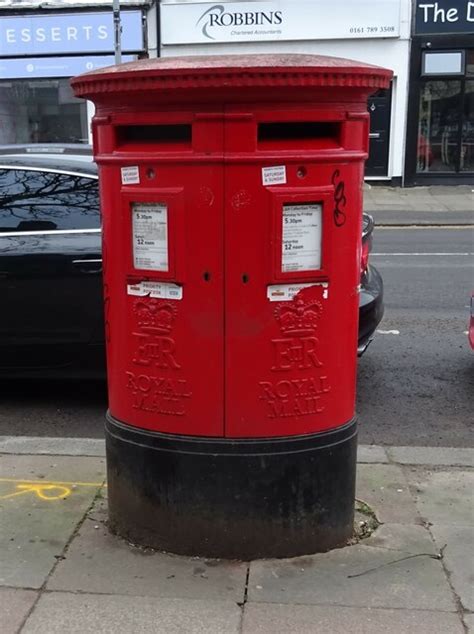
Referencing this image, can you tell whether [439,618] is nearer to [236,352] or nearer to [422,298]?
[236,352]

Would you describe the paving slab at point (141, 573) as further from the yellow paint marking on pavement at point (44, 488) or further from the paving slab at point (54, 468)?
the paving slab at point (54, 468)

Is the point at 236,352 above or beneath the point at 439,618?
above

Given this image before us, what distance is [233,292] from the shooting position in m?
2.76

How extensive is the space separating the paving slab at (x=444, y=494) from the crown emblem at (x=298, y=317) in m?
1.17

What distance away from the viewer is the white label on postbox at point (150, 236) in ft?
9.07

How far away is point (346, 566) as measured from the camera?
2.94m

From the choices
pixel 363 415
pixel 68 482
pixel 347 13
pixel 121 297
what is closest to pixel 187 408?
pixel 121 297

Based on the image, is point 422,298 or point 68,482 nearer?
point 68,482

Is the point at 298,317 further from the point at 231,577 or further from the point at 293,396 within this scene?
the point at 231,577

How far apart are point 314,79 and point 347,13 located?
1697 centimetres

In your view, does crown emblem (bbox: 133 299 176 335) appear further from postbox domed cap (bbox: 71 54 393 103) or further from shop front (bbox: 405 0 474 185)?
shop front (bbox: 405 0 474 185)

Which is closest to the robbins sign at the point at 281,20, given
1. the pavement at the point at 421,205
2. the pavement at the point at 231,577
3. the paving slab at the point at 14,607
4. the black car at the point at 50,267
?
the pavement at the point at 421,205

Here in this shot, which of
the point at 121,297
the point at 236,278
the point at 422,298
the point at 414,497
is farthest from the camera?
the point at 422,298

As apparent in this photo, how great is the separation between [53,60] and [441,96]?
10052 mm
